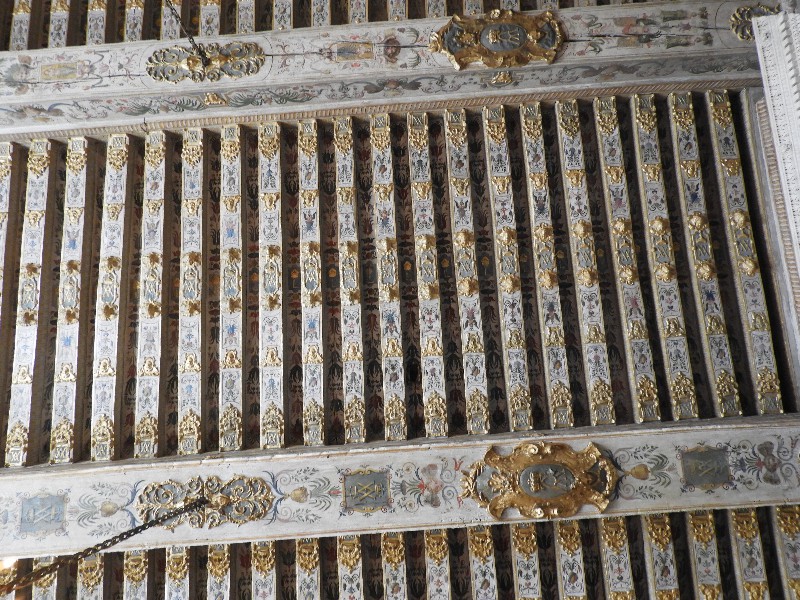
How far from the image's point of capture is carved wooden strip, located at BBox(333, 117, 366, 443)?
664 centimetres

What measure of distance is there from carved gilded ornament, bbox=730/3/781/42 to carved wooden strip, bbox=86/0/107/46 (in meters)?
5.71

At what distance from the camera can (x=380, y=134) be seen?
7117 mm

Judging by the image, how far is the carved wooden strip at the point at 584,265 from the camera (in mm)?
6660

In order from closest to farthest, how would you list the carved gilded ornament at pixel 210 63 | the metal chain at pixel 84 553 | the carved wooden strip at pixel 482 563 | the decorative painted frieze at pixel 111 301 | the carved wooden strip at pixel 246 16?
the metal chain at pixel 84 553 → the carved wooden strip at pixel 482 563 → the decorative painted frieze at pixel 111 301 → the carved gilded ornament at pixel 210 63 → the carved wooden strip at pixel 246 16

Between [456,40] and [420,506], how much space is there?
4554 millimetres

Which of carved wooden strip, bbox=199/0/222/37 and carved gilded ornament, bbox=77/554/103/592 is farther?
carved wooden strip, bbox=199/0/222/37

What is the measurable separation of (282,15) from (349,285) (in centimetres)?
301

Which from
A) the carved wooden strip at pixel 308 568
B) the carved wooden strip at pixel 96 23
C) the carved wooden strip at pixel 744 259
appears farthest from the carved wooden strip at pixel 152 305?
the carved wooden strip at pixel 744 259

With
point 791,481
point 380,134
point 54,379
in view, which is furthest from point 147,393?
point 791,481

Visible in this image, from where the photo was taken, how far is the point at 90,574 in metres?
6.50

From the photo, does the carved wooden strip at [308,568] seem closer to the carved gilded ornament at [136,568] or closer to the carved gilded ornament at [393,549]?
the carved gilded ornament at [393,549]

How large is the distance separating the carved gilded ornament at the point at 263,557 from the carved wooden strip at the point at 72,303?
204 cm

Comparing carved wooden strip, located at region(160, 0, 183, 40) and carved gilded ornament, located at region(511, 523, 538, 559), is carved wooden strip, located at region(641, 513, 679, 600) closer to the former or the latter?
carved gilded ornament, located at region(511, 523, 538, 559)

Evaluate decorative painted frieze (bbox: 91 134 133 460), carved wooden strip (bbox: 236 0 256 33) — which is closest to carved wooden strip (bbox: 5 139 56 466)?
decorative painted frieze (bbox: 91 134 133 460)
